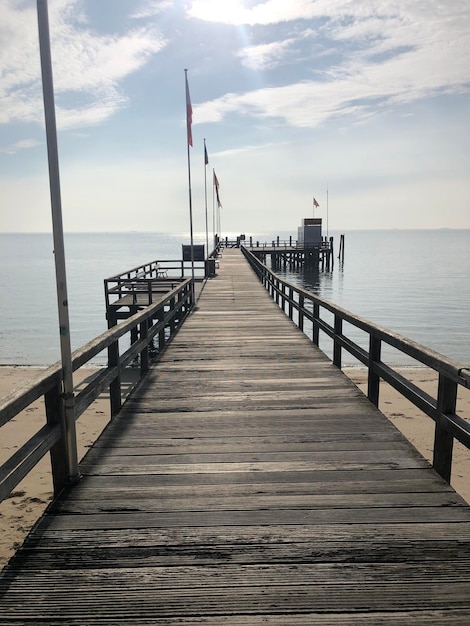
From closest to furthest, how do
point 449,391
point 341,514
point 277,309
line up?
point 341,514 < point 449,391 < point 277,309

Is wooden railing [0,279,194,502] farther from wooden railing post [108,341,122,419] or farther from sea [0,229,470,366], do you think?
sea [0,229,470,366]

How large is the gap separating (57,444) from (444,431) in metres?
→ 3.04

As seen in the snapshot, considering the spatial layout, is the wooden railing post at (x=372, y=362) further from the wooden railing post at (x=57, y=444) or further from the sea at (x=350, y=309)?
the sea at (x=350, y=309)

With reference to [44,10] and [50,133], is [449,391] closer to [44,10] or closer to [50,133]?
[50,133]

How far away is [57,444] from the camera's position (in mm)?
3590

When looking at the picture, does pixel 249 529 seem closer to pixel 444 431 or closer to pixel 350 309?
pixel 444 431

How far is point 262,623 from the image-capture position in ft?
Answer: 7.48

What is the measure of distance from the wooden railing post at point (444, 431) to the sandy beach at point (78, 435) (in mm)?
4853

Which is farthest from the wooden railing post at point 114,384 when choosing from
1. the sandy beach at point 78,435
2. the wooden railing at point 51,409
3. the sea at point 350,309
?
the sea at point 350,309

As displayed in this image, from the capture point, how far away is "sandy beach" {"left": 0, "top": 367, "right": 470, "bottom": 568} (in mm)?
7699

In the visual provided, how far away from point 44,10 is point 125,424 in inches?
149

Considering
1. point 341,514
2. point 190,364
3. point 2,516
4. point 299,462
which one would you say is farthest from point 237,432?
point 2,516

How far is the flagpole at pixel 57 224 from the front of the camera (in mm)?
3275

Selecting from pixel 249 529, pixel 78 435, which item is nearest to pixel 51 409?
pixel 249 529
